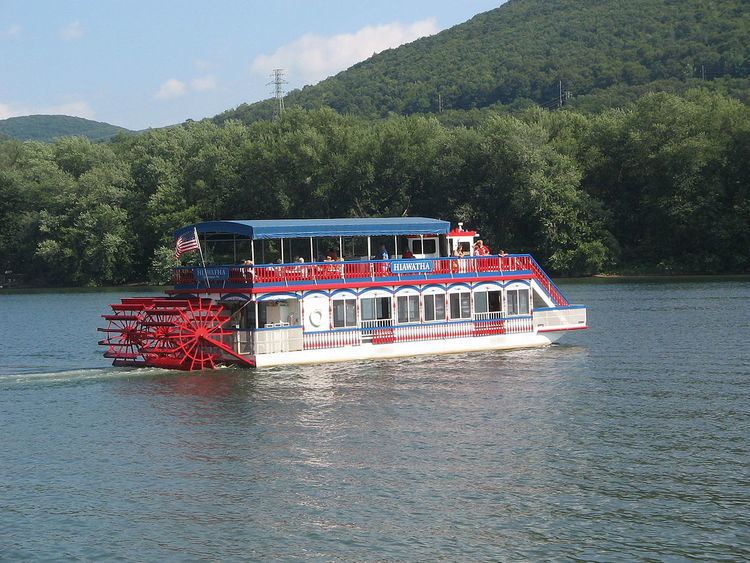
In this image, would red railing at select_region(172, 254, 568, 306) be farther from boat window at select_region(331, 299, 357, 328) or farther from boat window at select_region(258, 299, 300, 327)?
boat window at select_region(258, 299, 300, 327)

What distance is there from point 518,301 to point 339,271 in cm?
862

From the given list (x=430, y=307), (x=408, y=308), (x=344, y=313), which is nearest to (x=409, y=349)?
(x=408, y=308)

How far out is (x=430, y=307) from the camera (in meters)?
41.2

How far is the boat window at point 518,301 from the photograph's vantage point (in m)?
43.0

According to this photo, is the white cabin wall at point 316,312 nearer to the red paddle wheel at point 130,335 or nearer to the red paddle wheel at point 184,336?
the red paddle wheel at point 184,336

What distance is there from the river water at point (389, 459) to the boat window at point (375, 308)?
2.03 meters

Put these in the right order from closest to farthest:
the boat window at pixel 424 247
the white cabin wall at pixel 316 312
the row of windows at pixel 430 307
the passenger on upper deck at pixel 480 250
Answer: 1. the white cabin wall at pixel 316 312
2. the row of windows at pixel 430 307
3. the boat window at pixel 424 247
4. the passenger on upper deck at pixel 480 250

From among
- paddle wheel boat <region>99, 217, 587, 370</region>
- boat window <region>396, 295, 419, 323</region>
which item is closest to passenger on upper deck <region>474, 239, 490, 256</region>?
paddle wheel boat <region>99, 217, 587, 370</region>

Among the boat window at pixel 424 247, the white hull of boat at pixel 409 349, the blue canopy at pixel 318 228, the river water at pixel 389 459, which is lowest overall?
the river water at pixel 389 459

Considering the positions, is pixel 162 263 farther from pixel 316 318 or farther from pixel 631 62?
pixel 631 62

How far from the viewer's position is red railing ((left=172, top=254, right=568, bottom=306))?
3747 cm

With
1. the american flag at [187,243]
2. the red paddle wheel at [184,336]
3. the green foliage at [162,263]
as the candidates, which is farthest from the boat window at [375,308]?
the green foliage at [162,263]

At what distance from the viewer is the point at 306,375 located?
35969mm

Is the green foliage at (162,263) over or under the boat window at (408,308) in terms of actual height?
over
